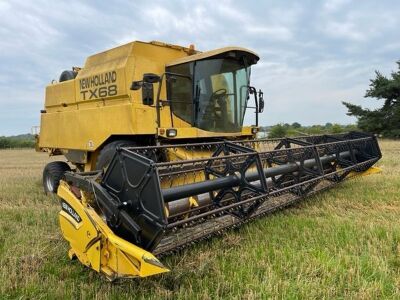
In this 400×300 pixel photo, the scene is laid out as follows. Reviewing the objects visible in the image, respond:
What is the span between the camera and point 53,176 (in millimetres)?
6656

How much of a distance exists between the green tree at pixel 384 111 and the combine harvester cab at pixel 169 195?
1963 centimetres

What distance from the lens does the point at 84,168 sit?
250 inches

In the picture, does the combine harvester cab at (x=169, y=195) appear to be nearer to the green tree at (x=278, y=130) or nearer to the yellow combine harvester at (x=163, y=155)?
the yellow combine harvester at (x=163, y=155)

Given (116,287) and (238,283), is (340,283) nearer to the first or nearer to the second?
(238,283)

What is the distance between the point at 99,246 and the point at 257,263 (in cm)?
113

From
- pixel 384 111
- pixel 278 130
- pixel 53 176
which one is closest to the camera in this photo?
pixel 53 176

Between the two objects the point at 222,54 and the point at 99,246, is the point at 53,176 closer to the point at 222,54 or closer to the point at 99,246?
the point at 222,54

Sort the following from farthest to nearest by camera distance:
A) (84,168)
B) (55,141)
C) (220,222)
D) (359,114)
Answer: (359,114) → (55,141) → (84,168) → (220,222)

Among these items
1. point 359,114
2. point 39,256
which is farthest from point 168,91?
point 359,114

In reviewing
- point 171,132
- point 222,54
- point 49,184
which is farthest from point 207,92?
point 49,184

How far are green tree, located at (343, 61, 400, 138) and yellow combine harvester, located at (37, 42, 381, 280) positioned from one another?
17.5m

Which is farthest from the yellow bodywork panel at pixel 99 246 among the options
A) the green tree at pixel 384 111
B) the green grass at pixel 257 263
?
the green tree at pixel 384 111

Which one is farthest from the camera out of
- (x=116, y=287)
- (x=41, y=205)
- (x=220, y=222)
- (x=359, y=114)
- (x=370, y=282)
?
(x=359, y=114)

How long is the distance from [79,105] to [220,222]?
3.93m
